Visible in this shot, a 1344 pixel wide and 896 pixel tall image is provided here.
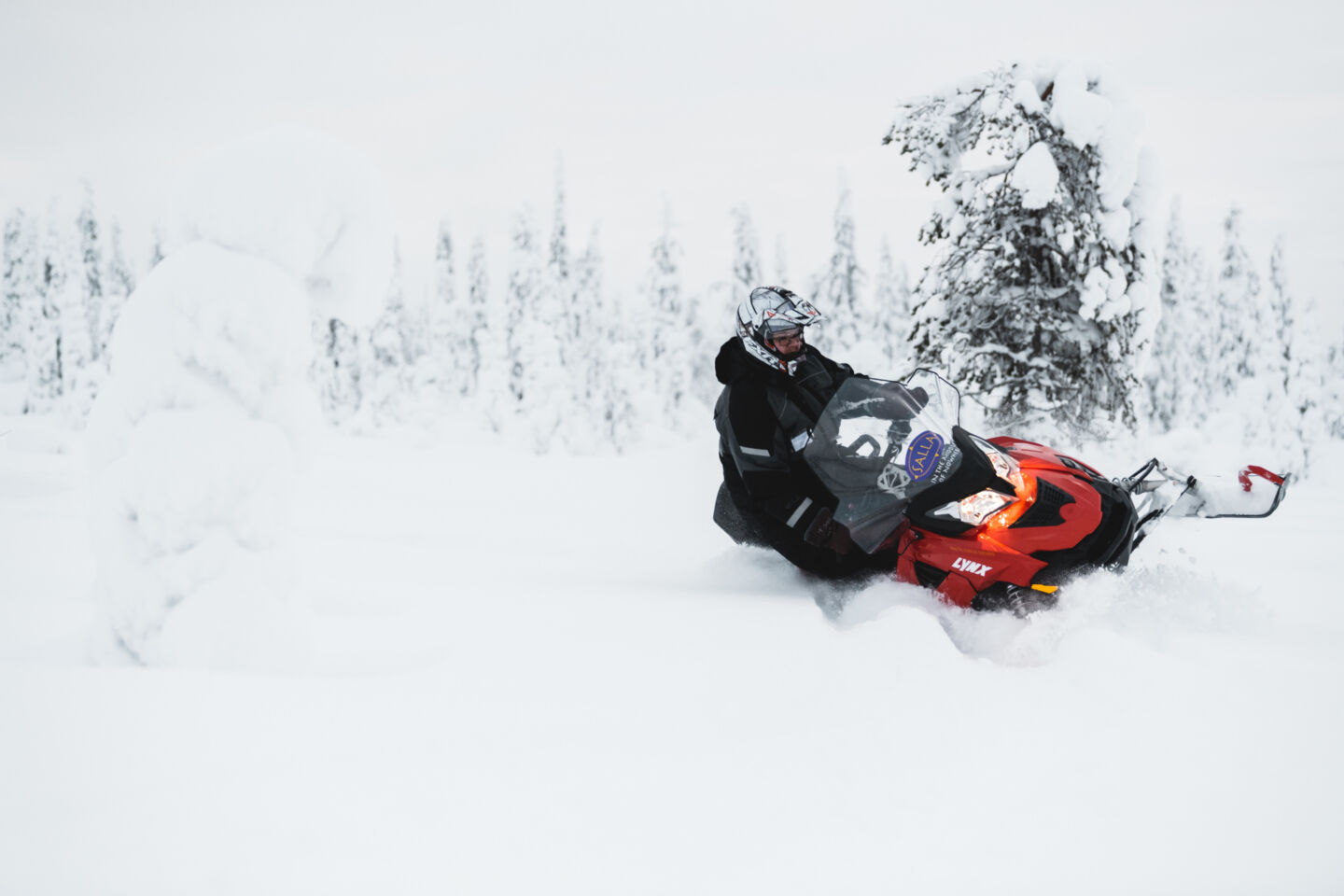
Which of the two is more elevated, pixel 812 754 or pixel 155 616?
pixel 155 616

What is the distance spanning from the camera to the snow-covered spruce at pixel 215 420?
3.03 metres

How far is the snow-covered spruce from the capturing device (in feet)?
9.95

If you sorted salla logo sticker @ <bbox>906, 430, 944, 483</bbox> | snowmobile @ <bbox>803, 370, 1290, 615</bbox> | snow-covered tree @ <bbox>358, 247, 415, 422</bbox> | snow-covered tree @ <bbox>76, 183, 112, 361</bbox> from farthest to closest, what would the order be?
snow-covered tree @ <bbox>76, 183, 112, 361</bbox>, snow-covered tree @ <bbox>358, 247, 415, 422</bbox>, salla logo sticker @ <bbox>906, 430, 944, 483</bbox>, snowmobile @ <bbox>803, 370, 1290, 615</bbox>

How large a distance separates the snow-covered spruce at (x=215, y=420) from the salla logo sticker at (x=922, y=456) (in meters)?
2.86

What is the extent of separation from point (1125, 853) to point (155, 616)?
11.1 feet

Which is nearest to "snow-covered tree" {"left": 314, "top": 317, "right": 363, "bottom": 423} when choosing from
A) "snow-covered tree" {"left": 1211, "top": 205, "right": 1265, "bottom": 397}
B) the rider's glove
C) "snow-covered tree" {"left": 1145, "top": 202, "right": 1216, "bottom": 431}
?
"snow-covered tree" {"left": 1145, "top": 202, "right": 1216, "bottom": 431}

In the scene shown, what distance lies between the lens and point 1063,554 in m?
3.88

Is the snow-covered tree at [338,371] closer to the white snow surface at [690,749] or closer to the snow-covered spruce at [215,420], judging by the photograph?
the white snow surface at [690,749]

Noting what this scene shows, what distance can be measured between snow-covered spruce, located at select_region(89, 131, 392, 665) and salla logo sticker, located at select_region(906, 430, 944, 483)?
286cm

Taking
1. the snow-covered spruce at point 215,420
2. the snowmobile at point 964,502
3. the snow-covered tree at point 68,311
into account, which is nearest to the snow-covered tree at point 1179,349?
the snowmobile at point 964,502

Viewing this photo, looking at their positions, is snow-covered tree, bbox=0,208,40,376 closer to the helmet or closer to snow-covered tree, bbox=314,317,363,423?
snow-covered tree, bbox=314,317,363,423

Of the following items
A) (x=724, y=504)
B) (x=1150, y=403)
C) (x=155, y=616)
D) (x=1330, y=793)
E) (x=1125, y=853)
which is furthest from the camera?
(x=1150, y=403)

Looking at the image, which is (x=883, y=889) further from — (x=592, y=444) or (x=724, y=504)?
(x=592, y=444)

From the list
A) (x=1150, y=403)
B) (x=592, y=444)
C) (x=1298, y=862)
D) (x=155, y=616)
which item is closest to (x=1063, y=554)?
(x=1298, y=862)
